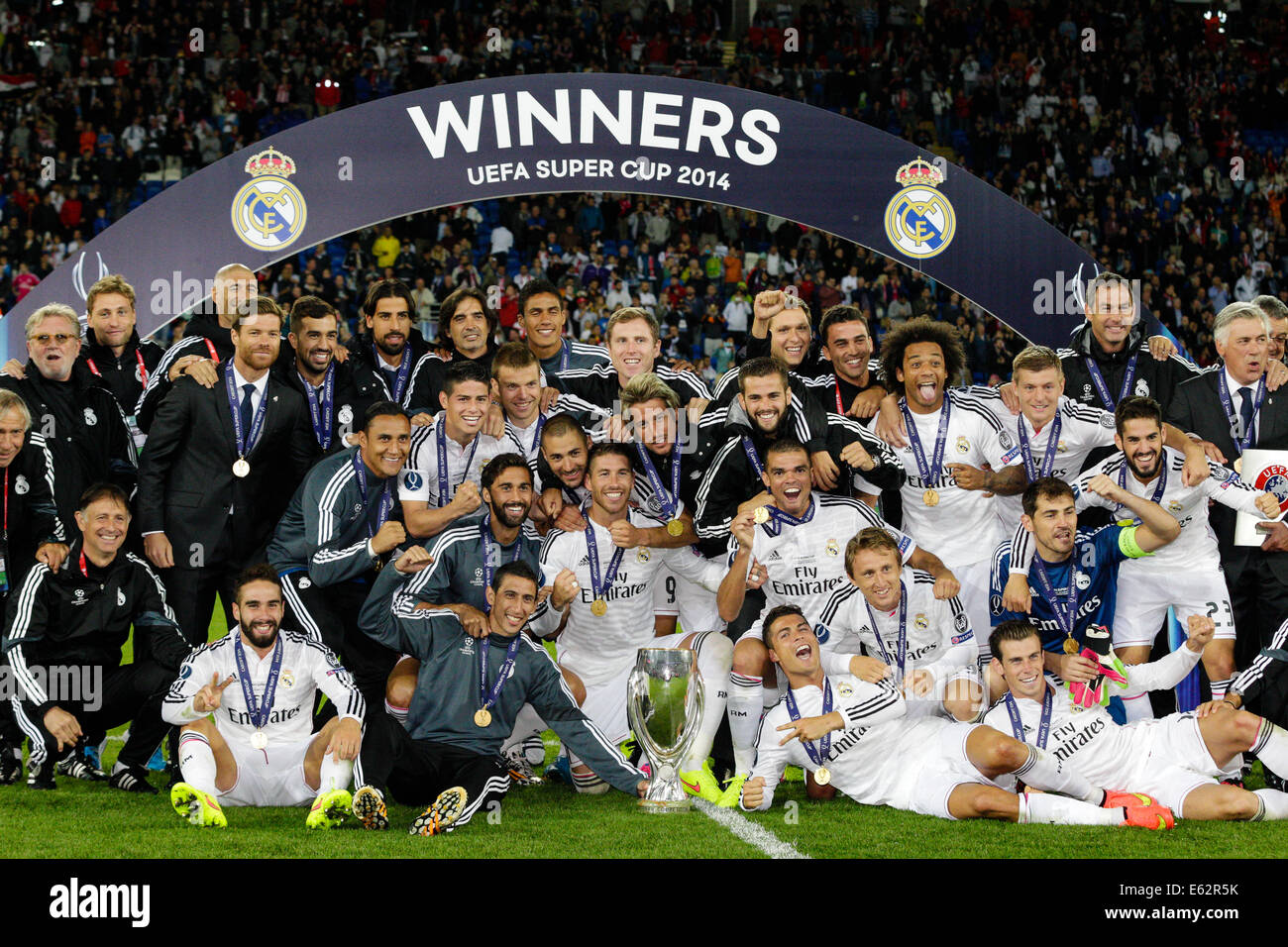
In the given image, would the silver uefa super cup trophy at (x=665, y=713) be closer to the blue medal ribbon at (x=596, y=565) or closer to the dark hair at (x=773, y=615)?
the dark hair at (x=773, y=615)

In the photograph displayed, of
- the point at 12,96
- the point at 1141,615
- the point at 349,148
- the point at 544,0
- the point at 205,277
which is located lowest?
the point at 1141,615

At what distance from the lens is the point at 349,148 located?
8.41 m

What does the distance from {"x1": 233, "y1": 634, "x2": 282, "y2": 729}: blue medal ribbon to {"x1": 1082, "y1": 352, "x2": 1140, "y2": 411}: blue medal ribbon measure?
4142mm

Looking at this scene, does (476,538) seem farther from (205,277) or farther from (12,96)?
(12,96)

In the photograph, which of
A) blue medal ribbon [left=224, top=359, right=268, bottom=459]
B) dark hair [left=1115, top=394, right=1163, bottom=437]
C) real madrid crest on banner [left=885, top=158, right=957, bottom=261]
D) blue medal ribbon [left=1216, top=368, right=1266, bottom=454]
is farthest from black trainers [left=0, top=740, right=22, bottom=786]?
blue medal ribbon [left=1216, top=368, right=1266, bottom=454]

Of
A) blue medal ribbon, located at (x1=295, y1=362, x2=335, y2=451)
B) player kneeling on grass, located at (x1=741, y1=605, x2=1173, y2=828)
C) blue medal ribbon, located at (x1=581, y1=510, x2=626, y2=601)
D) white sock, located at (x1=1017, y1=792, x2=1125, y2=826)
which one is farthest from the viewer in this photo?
blue medal ribbon, located at (x1=295, y1=362, x2=335, y2=451)

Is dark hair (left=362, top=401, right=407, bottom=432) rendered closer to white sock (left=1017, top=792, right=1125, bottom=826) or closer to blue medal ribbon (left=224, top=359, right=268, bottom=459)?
blue medal ribbon (left=224, top=359, right=268, bottom=459)

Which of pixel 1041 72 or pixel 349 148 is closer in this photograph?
pixel 349 148

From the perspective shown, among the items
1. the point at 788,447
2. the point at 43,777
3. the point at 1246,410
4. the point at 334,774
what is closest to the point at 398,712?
the point at 334,774

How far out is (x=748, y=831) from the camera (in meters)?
5.24

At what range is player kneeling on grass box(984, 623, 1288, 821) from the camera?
5.54m
